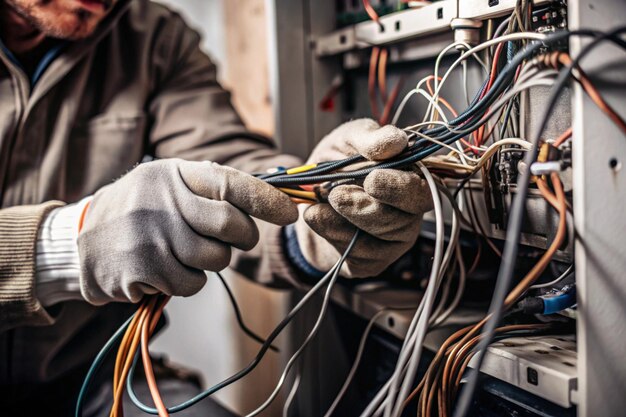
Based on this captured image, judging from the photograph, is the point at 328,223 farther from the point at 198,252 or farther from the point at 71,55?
the point at 71,55

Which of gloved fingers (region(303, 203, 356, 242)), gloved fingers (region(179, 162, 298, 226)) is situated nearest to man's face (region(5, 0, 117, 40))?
gloved fingers (region(179, 162, 298, 226))

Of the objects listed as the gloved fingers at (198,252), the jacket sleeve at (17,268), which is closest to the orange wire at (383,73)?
the gloved fingers at (198,252)

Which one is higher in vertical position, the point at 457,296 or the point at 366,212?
the point at 366,212

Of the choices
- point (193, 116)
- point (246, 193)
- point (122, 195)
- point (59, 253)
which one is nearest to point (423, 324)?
point (246, 193)

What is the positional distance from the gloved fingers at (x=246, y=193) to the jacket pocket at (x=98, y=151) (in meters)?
0.45

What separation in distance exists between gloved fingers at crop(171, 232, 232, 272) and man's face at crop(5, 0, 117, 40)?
49cm

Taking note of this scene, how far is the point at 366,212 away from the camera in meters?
0.72

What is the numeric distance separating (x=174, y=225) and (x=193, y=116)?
512mm

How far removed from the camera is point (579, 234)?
57 cm

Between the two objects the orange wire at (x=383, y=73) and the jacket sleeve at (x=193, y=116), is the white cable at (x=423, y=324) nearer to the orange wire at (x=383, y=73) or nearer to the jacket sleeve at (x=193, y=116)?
the orange wire at (x=383, y=73)

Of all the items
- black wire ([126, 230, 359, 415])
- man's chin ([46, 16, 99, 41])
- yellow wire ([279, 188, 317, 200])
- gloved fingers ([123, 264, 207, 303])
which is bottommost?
black wire ([126, 230, 359, 415])

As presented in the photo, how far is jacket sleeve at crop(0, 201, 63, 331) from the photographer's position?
839 millimetres

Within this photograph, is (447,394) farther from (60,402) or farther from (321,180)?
(60,402)

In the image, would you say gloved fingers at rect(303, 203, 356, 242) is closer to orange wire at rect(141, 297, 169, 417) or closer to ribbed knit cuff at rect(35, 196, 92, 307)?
orange wire at rect(141, 297, 169, 417)
